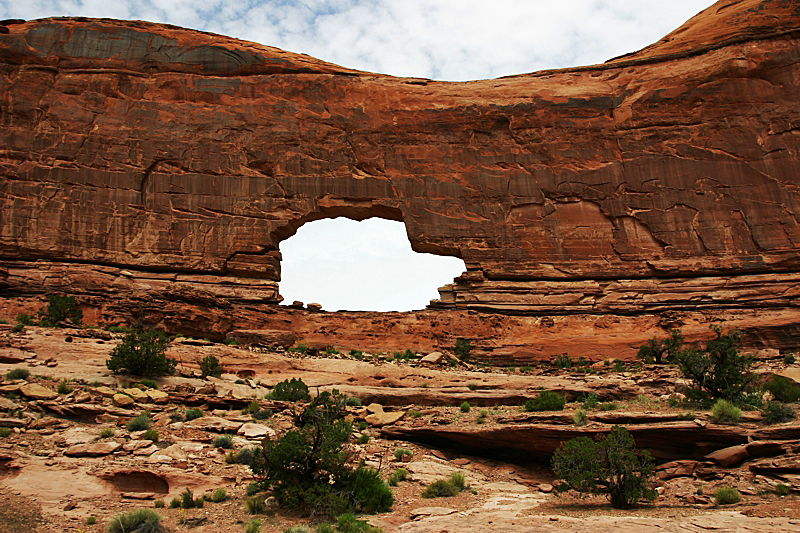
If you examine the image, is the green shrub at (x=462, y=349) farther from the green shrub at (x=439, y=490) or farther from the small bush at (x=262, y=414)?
the green shrub at (x=439, y=490)

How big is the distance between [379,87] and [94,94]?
13977mm

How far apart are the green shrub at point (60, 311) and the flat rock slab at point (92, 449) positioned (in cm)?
1146

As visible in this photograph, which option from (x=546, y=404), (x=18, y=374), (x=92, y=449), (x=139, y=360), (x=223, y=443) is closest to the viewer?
(x=92, y=449)

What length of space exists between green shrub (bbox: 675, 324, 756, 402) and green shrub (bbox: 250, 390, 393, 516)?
29.1ft

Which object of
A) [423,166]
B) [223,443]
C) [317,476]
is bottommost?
[317,476]

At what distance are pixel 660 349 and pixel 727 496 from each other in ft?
46.3

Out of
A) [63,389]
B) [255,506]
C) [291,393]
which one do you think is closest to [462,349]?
[291,393]

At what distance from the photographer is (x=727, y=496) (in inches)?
351

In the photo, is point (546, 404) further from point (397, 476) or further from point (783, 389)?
point (783, 389)

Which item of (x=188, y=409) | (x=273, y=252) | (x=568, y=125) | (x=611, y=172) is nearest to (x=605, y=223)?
(x=611, y=172)

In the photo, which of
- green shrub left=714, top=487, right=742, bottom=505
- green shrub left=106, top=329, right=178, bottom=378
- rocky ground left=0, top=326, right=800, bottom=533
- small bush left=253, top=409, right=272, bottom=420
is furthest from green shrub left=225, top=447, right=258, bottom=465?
green shrub left=714, top=487, right=742, bottom=505

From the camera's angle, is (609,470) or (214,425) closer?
(609,470)

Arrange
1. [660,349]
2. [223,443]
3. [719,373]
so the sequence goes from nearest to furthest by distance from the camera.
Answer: [223,443] < [719,373] < [660,349]

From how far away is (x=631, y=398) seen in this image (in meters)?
15.7
